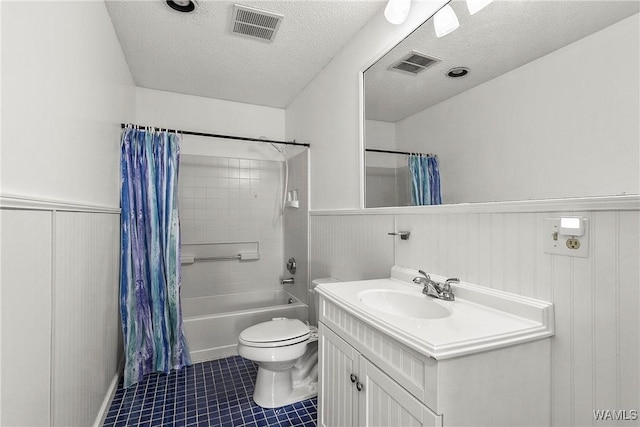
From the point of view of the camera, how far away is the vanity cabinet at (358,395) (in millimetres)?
883

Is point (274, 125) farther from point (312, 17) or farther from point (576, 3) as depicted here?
point (576, 3)

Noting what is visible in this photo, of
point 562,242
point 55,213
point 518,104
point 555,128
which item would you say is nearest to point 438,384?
point 562,242

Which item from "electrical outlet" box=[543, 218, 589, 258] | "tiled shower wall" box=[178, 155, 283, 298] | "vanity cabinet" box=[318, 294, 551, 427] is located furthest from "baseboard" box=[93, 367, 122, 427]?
"electrical outlet" box=[543, 218, 589, 258]

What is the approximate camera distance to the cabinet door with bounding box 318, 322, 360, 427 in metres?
1.16

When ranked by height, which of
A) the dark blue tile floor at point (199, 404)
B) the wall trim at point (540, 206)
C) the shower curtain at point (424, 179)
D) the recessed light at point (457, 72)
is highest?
the recessed light at point (457, 72)

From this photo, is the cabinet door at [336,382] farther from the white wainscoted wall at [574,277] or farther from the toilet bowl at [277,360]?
the white wainscoted wall at [574,277]

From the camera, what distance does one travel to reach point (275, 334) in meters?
1.86

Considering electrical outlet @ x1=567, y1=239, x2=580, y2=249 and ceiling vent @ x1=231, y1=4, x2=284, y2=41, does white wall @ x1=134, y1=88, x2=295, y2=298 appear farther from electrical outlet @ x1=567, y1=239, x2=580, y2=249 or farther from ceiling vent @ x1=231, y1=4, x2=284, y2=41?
electrical outlet @ x1=567, y1=239, x2=580, y2=249

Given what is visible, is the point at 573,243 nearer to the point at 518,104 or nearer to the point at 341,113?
A: the point at 518,104

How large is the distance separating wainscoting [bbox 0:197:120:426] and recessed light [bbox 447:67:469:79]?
159cm

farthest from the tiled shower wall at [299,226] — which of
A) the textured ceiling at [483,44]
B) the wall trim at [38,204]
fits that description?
the wall trim at [38,204]

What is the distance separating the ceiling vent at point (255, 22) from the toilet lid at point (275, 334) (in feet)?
6.32

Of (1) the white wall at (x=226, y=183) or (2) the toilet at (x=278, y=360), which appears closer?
(2) the toilet at (x=278, y=360)

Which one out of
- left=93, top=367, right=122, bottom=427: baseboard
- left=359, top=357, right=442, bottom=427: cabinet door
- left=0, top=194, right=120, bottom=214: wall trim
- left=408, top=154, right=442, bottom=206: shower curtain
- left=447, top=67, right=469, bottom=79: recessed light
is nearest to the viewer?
left=0, top=194, right=120, bottom=214: wall trim
